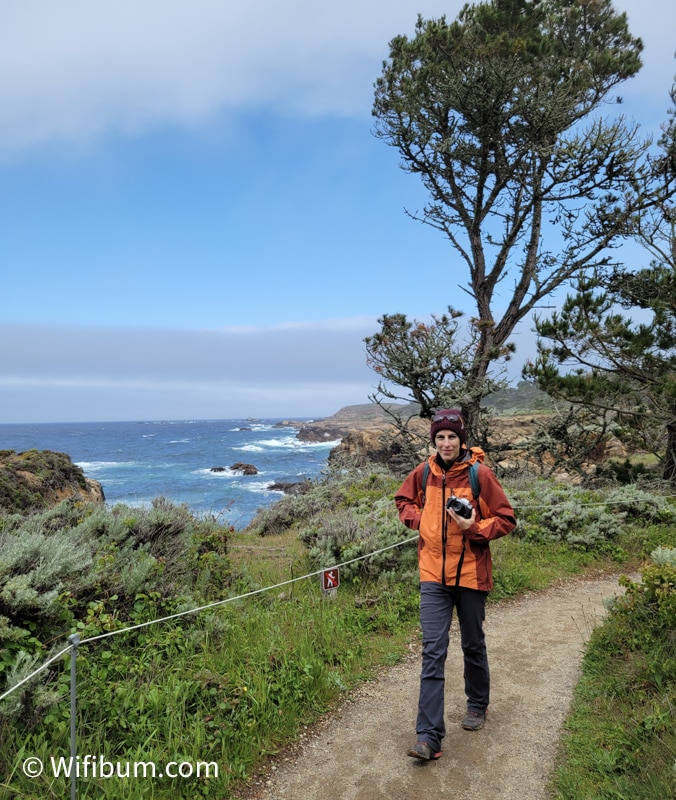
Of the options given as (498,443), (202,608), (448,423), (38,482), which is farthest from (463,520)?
(498,443)

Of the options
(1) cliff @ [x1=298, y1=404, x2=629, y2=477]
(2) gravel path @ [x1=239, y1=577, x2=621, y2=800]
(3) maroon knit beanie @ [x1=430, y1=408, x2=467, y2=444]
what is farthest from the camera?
(1) cliff @ [x1=298, y1=404, x2=629, y2=477]

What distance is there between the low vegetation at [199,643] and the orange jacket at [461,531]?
52.3 inches

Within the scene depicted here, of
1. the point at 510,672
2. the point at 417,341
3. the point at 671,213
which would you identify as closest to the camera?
the point at 510,672

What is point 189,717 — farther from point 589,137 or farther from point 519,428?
point 519,428

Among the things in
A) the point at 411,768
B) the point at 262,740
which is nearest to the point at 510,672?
the point at 411,768

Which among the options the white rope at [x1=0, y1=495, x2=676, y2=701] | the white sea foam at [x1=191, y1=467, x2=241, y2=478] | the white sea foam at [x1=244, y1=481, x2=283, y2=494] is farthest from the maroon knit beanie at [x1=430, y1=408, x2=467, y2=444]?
the white sea foam at [x1=191, y1=467, x2=241, y2=478]

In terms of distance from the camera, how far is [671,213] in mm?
12234

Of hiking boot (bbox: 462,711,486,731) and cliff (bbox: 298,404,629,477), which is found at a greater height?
cliff (bbox: 298,404,629,477)

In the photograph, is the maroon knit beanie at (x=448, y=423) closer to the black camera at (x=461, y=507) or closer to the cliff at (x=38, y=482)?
the black camera at (x=461, y=507)

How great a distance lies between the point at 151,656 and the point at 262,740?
1.15m

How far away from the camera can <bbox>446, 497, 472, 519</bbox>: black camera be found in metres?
3.51

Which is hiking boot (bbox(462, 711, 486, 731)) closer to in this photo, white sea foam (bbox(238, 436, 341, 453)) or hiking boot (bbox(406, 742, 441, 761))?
hiking boot (bbox(406, 742, 441, 761))

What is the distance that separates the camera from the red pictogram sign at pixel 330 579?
5.76 meters

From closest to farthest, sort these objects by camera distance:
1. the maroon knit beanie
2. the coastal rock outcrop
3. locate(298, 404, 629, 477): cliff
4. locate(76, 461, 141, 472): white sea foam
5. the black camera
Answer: the black camera → the maroon knit beanie → locate(298, 404, 629, 477): cliff → the coastal rock outcrop → locate(76, 461, 141, 472): white sea foam
